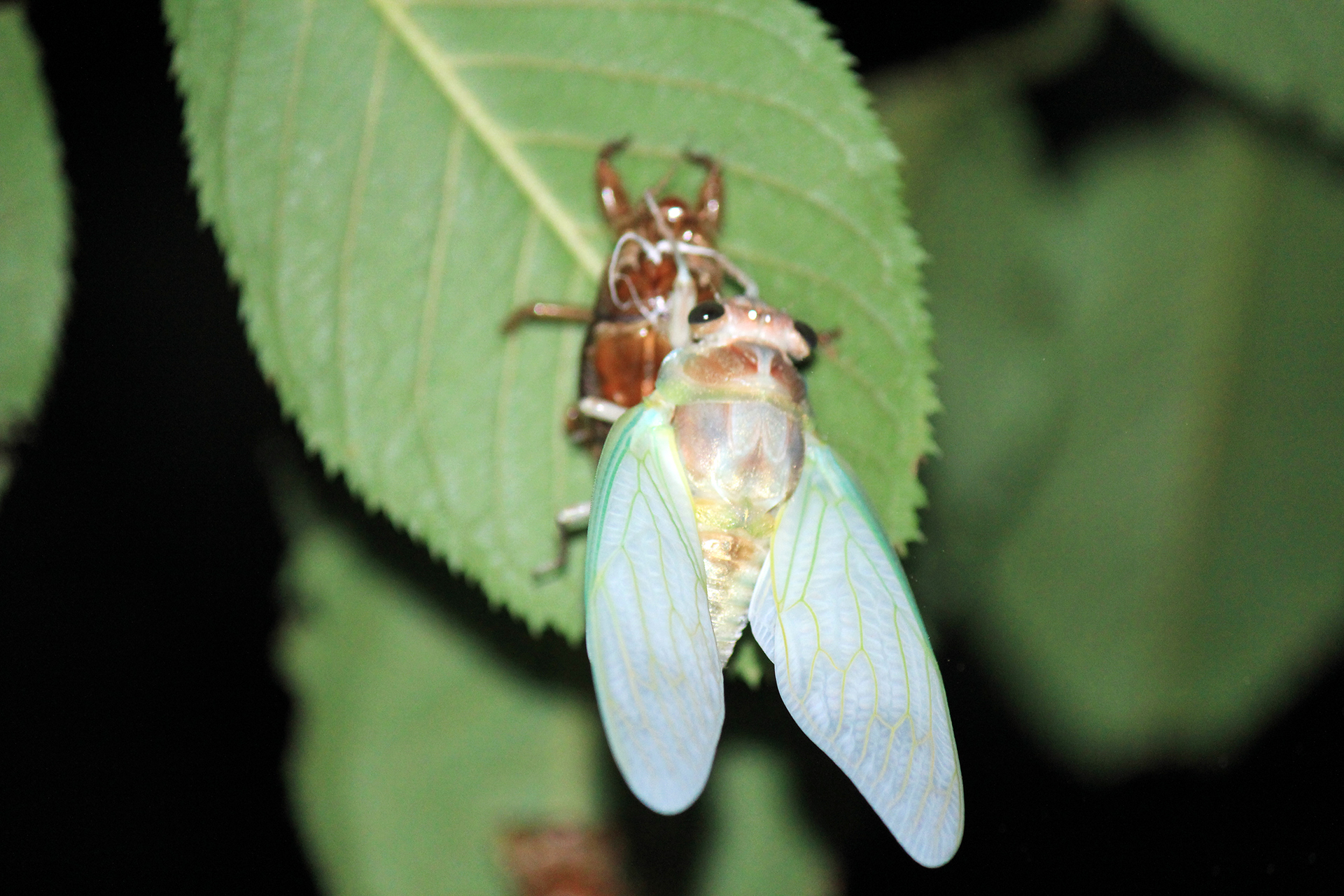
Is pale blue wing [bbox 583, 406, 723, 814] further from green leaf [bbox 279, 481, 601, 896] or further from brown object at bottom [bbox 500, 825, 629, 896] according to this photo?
brown object at bottom [bbox 500, 825, 629, 896]

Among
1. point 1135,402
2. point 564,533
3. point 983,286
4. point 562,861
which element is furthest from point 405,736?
point 1135,402

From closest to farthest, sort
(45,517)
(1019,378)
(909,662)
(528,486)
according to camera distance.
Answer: (909,662) < (528,486) < (45,517) < (1019,378)

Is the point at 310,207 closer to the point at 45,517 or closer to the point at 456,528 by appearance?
the point at 456,528

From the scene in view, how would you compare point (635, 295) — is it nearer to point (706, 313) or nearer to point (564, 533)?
point (706, 313)

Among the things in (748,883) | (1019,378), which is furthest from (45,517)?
Answer: (1019,378)

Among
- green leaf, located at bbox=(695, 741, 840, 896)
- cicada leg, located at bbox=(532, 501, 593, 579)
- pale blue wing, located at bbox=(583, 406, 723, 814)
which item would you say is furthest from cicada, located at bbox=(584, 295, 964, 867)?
green leaf, located at bbox=(695, 741, 840, 896)

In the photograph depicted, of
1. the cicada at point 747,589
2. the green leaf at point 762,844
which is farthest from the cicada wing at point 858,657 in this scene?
the green leaf at point 762,844

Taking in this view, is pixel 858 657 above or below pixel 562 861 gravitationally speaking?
above
